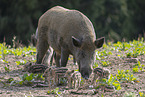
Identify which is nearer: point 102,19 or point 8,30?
point 8,30

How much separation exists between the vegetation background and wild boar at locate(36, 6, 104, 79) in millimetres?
17312

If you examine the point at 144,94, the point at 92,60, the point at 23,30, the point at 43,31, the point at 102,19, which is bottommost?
the point at 144,94

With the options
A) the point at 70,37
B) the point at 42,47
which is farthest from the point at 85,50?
the point at 42,47

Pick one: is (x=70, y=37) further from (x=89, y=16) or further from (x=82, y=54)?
(x=89, y=16)

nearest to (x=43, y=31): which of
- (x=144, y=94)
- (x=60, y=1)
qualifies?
(x=144, y=94)

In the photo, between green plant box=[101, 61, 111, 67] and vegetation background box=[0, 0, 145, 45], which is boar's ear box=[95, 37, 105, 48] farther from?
vegetation background box=[0, 0, 145, 45]

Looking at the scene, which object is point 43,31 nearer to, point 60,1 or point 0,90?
point 0,90

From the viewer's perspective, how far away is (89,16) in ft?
122

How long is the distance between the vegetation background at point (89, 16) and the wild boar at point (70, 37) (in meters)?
17.3

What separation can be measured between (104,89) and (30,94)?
156 cm

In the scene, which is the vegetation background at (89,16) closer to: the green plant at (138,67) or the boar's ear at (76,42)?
the green plant at (138,67)

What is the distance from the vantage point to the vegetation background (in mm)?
32688

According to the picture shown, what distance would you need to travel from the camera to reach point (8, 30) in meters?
32.9

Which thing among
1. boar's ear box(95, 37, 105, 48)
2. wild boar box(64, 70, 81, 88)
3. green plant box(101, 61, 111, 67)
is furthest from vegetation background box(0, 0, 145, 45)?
wild boar box(64, 70, 81, 88)
